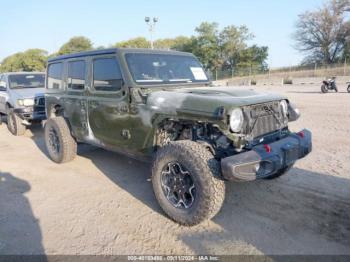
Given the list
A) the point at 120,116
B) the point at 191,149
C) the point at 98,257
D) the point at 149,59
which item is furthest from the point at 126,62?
the point at 98,257

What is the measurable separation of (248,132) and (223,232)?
1128mm

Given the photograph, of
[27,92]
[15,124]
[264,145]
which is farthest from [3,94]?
[264,145]

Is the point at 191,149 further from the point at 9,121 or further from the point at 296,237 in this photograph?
the point at 9,121

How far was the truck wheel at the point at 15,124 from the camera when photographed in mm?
9047

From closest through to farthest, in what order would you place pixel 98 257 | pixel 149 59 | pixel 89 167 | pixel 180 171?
pixel 98 257
pixel 180 171
pixel 149 59
pixel 89 167

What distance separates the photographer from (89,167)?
231 inches

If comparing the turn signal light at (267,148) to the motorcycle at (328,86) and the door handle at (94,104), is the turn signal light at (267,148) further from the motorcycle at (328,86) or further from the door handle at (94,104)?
the motorcycle at (328,86)

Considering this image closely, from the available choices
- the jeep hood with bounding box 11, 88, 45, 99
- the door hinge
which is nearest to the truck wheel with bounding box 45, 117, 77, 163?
the door hinge

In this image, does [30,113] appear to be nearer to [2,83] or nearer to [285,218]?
[2,83]

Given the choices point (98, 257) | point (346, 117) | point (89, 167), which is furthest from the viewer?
point (346, 117)

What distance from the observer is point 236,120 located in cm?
338

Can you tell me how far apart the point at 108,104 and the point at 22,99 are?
5357mm

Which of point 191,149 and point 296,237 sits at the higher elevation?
point 191,149

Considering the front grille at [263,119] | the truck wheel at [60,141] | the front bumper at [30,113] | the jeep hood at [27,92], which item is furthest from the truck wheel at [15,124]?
the front grille at [263,119]
